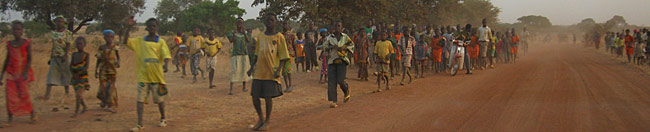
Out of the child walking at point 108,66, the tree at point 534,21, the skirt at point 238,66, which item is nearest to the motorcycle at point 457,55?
the skirt at point 238,66

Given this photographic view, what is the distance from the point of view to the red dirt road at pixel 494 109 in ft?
21.1

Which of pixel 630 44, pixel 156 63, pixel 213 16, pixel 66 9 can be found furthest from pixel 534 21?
pixel 156 63

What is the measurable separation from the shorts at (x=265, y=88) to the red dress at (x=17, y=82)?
11.1 ft

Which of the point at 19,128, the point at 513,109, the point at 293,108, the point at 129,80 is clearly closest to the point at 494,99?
the point at 513,109

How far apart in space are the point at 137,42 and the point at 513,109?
5.86m

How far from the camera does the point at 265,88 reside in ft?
20.5

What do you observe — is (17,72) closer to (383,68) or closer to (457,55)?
(383,68)

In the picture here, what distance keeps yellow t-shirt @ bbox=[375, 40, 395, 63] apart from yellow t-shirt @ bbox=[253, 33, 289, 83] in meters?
4.51

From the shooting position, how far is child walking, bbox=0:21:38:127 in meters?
6.61

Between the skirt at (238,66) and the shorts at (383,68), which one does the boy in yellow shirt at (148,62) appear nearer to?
the skirt at (238,66)

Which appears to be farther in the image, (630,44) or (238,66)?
(630,44)

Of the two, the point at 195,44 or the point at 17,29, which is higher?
the point at 17,29

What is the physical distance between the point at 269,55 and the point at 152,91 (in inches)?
67.0

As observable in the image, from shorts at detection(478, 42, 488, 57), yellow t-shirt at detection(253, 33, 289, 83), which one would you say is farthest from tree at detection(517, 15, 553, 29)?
yellow t-shirt at detection(253, 33, 289, 83)
